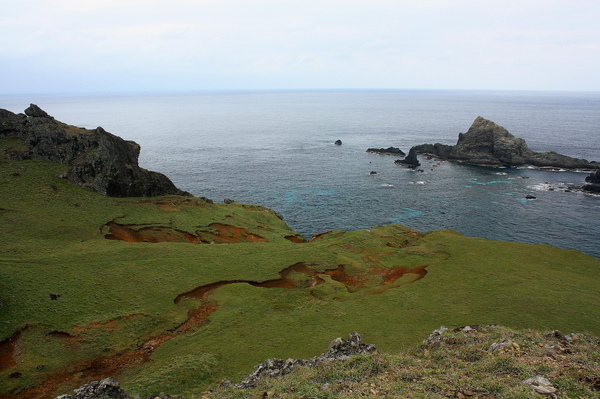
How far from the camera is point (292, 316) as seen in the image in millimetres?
26469

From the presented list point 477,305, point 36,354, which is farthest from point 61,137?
point 477,305

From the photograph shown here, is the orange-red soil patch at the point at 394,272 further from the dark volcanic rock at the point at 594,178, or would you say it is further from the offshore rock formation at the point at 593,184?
the dark volcanic rock at the point at 594,178

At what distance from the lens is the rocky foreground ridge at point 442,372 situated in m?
13.9

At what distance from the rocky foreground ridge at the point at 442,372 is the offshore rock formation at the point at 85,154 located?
38614 mm

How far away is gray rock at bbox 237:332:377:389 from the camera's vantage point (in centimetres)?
1830

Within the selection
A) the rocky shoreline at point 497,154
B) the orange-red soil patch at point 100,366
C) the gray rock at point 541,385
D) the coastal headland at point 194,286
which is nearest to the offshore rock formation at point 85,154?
the coastal headland at point 194,286

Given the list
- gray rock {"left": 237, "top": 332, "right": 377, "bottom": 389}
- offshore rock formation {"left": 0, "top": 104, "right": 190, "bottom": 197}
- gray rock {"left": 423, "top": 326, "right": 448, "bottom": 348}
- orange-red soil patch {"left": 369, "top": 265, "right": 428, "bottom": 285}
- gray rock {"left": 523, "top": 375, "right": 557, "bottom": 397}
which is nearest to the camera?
gray rock {"left": 523, "top": 375, "right": 557, "bottom": 397}

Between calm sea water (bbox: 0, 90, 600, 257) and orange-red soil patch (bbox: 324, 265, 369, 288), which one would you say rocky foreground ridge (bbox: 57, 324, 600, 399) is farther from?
calm sea water (bbox: 0, 90, 600, 257)

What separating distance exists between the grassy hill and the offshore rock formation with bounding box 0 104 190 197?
9.68 ft

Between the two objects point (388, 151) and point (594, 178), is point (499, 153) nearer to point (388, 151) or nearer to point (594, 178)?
point (594, 178)

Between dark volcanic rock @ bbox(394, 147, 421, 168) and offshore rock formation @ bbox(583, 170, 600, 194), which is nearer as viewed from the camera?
offshore rock formation @ bbox(583, 170, 600, 194)

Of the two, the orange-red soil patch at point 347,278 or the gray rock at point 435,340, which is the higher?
the gray rock at point 435,340

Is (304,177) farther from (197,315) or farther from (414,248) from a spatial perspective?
(197,315)

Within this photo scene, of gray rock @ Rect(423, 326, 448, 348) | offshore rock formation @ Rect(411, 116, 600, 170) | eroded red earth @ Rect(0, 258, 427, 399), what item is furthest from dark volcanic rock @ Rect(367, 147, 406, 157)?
gray rock @ Rect(423, 326, 448, 348)
